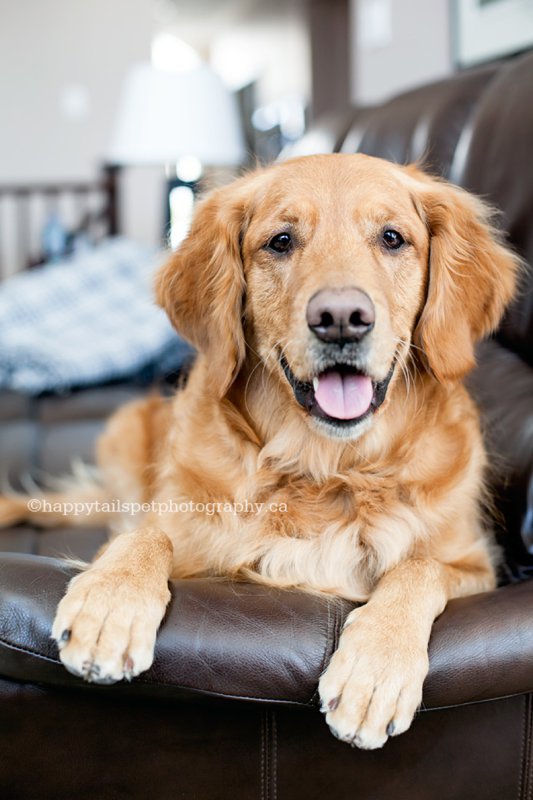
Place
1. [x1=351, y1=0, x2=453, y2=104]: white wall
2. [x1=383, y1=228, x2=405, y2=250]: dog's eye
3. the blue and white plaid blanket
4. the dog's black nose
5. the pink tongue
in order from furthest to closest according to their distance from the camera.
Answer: [x1=351, y1=0, x2=453, y2=104]: white wall
the blue and white plaid blanket
[x1=383, y1=228, x2=405, y2=250]: dog's eye
the pink tongue
the dog's black nose

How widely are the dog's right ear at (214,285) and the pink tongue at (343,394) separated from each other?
0.21 metres

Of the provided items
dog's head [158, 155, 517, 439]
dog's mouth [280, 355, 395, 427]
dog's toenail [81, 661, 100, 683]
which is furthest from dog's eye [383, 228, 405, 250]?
dog's toenail [81, 661, 100, 683]

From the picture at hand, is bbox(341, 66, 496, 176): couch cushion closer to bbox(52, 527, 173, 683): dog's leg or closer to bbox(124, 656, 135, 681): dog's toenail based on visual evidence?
bbox(52, 527, 173, 683): dog's leg

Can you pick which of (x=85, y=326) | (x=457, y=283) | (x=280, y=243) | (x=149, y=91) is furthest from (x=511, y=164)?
(x=149, y=91)

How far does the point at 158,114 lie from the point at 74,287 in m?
1.12

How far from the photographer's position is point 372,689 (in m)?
1.12

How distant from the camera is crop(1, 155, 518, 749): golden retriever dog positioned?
1.36m

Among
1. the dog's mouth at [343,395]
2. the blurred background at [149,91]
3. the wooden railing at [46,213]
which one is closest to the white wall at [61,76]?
the blurred background at [149,91]

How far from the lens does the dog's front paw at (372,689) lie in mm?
1115

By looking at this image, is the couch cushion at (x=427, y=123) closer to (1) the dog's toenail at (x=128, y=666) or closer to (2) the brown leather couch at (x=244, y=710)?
(2) the brown leather couch at (x=244, y=710)

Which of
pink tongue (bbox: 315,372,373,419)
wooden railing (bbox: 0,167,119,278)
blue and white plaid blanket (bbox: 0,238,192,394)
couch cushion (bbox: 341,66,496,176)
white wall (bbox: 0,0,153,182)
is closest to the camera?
pink tongue (bbox: 315,372,373,419)

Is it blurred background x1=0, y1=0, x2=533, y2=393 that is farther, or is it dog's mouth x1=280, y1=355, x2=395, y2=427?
blurred background x1=0, y1=0, x2=533, y2=393

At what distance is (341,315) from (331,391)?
15cm

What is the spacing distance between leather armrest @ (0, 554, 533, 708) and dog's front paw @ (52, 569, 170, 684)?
3cm
